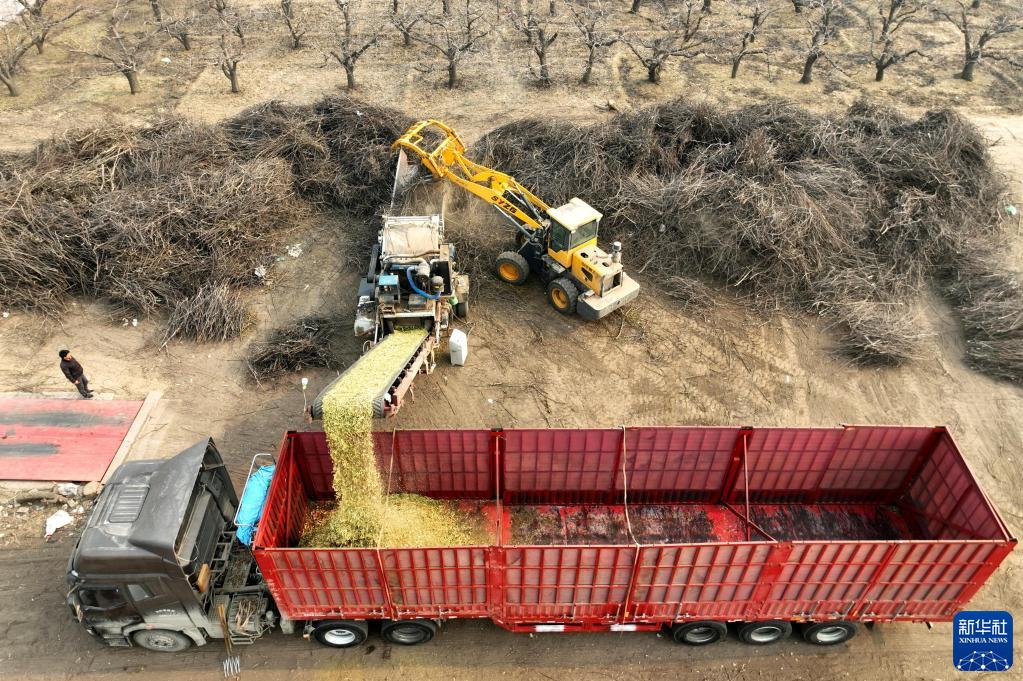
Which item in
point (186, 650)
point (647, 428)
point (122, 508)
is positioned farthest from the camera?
point (647, 428)

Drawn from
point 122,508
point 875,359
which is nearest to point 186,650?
point 122,508

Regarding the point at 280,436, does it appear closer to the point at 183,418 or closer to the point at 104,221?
the point at 183,418

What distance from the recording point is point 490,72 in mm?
22625

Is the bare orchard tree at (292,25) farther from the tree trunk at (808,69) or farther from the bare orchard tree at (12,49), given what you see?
the tree trunk at (808,69)

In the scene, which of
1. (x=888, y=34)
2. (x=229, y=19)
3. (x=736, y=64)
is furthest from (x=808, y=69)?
(x=229, y=19)

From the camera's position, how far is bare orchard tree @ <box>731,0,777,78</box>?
2208cm

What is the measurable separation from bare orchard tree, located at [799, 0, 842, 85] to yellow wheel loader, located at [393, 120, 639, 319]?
1296 centimetres

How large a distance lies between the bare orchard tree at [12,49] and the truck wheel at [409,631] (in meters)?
21.7

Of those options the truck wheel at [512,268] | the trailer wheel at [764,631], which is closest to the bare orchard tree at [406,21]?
the truck wheel at [512,268]

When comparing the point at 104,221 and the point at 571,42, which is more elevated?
the point at 571,42

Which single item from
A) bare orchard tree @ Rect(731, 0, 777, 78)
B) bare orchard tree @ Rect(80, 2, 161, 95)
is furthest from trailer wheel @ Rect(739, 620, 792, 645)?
bare orchard tree @ Rect(80, 2, 161, 95)

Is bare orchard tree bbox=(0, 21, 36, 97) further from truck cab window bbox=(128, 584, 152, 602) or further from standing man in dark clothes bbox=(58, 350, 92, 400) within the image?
truck cab window bbox=(128, 584, 152, 602)

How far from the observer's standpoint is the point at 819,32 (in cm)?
2212

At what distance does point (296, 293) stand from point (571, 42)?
51.3 ft
